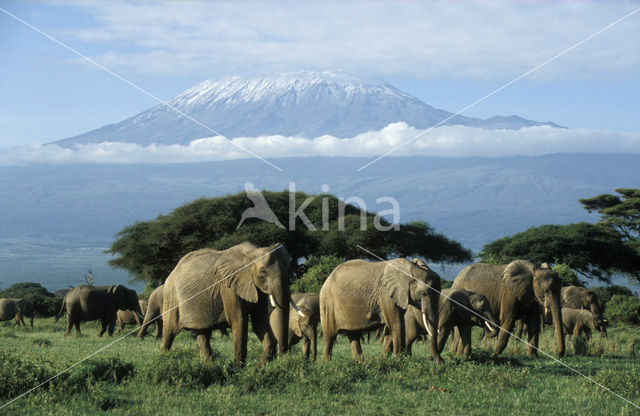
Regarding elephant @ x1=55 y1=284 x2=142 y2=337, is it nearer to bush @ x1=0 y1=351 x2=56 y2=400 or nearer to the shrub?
the shrub

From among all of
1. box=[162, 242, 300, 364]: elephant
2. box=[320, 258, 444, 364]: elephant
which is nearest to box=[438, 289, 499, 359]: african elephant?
box=[320, 258, 444, 364]: elephant

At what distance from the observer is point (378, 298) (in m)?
15.6

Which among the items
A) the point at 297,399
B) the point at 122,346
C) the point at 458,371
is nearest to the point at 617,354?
the point at 458,371

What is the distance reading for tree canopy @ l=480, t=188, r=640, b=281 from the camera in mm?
57750

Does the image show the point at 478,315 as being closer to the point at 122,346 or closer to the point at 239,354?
the point at 239,354

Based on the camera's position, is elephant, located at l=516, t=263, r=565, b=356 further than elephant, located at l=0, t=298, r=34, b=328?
No

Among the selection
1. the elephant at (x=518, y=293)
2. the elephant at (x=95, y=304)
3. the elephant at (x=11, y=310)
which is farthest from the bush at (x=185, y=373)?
the elephant at (x=11, y=310)

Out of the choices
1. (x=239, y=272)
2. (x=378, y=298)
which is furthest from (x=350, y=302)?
(x=239, y=272)

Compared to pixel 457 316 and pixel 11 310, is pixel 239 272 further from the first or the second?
pixel 11 310

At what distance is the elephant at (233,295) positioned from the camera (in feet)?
44.1

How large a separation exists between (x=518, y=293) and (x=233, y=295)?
7685 mm

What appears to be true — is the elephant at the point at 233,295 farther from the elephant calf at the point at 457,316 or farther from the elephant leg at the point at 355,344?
the elephant calf at the point at 457,316

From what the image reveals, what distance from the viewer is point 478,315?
638 inches

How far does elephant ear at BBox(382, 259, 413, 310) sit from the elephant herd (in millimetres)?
20
